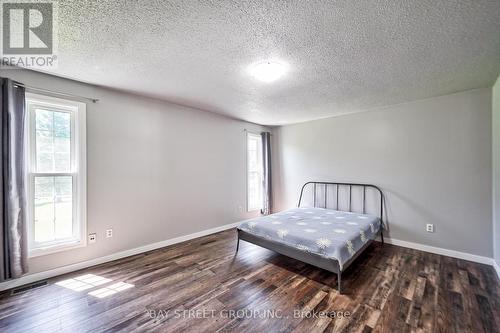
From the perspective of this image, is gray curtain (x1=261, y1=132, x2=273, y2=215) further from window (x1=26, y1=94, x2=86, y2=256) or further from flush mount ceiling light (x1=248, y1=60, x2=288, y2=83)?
window (x1=26, y1=94, x2=86, y2=256)

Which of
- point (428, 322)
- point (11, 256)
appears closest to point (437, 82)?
point (428, 322)

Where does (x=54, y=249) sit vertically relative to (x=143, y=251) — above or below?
above

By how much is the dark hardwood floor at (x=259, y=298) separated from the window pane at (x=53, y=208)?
546 mm

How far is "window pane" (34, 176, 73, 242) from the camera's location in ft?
7.80

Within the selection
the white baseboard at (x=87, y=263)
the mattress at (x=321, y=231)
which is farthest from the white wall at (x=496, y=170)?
the white baseboard at (x=87, y=263)

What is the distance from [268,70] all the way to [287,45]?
0.43 meters

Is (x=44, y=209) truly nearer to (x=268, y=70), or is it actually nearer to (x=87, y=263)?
(x=87, y=263)

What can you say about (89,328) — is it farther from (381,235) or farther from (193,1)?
(381,235)

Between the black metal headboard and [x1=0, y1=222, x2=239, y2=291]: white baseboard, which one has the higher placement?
the black metal headboard

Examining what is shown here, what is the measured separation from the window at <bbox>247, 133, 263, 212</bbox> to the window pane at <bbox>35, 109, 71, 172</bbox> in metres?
3.26

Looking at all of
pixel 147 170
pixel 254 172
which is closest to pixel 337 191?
pixel 254 172

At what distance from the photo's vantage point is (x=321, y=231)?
2.62 meters

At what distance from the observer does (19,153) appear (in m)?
2.15

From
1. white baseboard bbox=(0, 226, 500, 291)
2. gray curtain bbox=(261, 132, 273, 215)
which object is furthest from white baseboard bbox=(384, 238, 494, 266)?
gray curtain bbox=(261, 132, 273, 215)
